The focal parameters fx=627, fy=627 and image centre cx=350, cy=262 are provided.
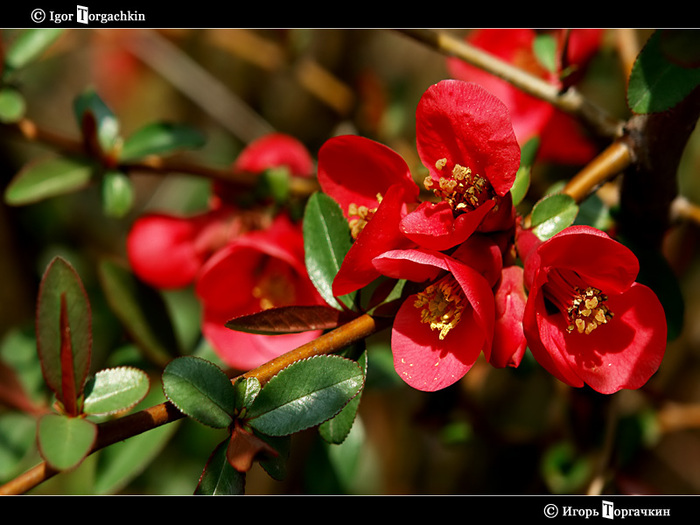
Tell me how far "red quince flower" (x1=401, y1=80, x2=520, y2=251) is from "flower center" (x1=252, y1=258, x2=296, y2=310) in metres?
0.44

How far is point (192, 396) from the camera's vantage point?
603 mm

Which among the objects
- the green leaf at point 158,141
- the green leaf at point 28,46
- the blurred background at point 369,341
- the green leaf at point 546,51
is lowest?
the blurred background at point 369,341

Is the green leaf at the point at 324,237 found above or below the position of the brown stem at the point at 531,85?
below

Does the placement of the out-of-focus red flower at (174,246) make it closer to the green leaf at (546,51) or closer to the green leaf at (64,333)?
the green leaf at (64,333)

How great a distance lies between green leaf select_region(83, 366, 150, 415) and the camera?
640 mm

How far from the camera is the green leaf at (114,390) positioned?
640 millimetres

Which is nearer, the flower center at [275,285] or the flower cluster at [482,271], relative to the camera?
the flower cluster at [482,271]

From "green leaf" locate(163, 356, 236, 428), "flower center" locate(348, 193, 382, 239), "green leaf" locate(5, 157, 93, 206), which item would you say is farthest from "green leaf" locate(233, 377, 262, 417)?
"green leaf" locate(5, 157, 93, 206)

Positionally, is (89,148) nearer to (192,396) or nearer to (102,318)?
(102,318)

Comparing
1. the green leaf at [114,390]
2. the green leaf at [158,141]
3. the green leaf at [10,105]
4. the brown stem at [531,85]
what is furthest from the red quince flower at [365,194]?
the green leaf at [10,105]

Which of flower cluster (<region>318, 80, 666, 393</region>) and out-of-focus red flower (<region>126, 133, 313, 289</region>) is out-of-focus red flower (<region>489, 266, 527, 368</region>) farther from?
out-of-focus red flower (<region>126, 133, 313, 289</region>)

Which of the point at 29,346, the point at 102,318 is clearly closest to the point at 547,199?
the point at 102,318

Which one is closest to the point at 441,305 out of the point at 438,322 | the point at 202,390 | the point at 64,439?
the point at 438,322

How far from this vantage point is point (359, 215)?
0.76m
